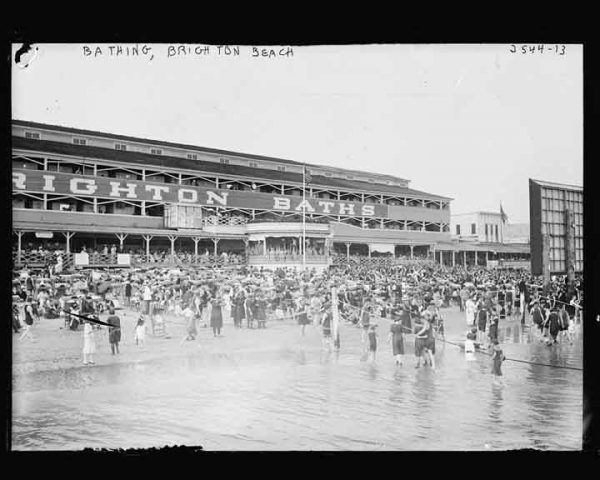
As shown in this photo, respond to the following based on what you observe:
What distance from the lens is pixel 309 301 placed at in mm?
5262

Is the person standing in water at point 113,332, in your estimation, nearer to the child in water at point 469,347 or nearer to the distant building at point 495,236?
the child in water at point 469,347

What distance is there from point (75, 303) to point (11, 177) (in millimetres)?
1459

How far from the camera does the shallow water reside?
15.0 ft

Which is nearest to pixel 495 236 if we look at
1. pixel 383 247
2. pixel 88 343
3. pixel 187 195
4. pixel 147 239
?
pixel 383 247

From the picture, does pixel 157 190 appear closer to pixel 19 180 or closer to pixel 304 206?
pixel 19 180

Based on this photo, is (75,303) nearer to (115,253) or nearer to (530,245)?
(115,253)

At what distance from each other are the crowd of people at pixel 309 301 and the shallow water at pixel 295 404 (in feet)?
0.88

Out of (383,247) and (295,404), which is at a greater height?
(383,247)

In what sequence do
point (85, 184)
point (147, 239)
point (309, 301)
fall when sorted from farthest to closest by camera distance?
point (147, 239) → point (309, 301) → point (85, 184)

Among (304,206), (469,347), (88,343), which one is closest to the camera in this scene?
(88,343)

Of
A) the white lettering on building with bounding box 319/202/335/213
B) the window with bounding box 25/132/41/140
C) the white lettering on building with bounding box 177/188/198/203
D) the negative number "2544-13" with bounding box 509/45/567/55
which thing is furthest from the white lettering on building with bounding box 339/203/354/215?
the window with bounding box 25/132/41/140

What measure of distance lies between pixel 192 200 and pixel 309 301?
179 cm
